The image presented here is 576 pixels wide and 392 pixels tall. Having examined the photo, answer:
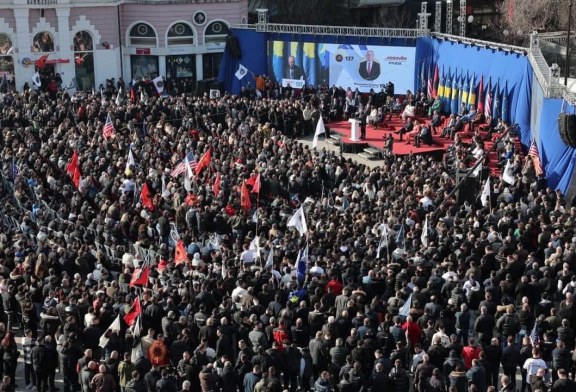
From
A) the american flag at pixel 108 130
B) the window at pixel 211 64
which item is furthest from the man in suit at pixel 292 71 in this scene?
the american flag at pixel 108 130

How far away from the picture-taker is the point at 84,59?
54250 mm

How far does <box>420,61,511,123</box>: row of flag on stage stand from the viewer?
3984 cm

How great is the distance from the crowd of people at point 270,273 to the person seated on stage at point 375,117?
9461mm

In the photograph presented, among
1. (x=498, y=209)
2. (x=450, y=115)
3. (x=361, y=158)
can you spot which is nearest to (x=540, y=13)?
(x=450, y=115)

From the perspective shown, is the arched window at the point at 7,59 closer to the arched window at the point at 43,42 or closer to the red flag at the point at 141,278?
the arched window at the point at 43,42

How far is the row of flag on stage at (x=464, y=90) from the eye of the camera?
131ft

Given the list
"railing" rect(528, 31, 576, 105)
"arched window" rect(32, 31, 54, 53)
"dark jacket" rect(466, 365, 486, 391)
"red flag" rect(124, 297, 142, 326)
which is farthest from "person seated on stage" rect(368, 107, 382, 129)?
"dark jacket" rect(466, 365, 486, 391)

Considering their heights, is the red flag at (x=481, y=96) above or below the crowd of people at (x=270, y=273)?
above

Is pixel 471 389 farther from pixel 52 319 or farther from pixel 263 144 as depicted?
pixel 263 144

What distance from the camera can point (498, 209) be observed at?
26.6m

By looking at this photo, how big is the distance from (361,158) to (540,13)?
22.5m

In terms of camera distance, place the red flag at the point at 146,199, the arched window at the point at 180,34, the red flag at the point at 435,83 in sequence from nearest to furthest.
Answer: the red flag at the point at 146,199 → the red flag at the point at 435,83 → the arched window at the point at 180,34

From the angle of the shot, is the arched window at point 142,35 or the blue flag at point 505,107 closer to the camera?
the blue flag at point 505,107

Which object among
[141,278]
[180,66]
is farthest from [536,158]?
[180,66]
